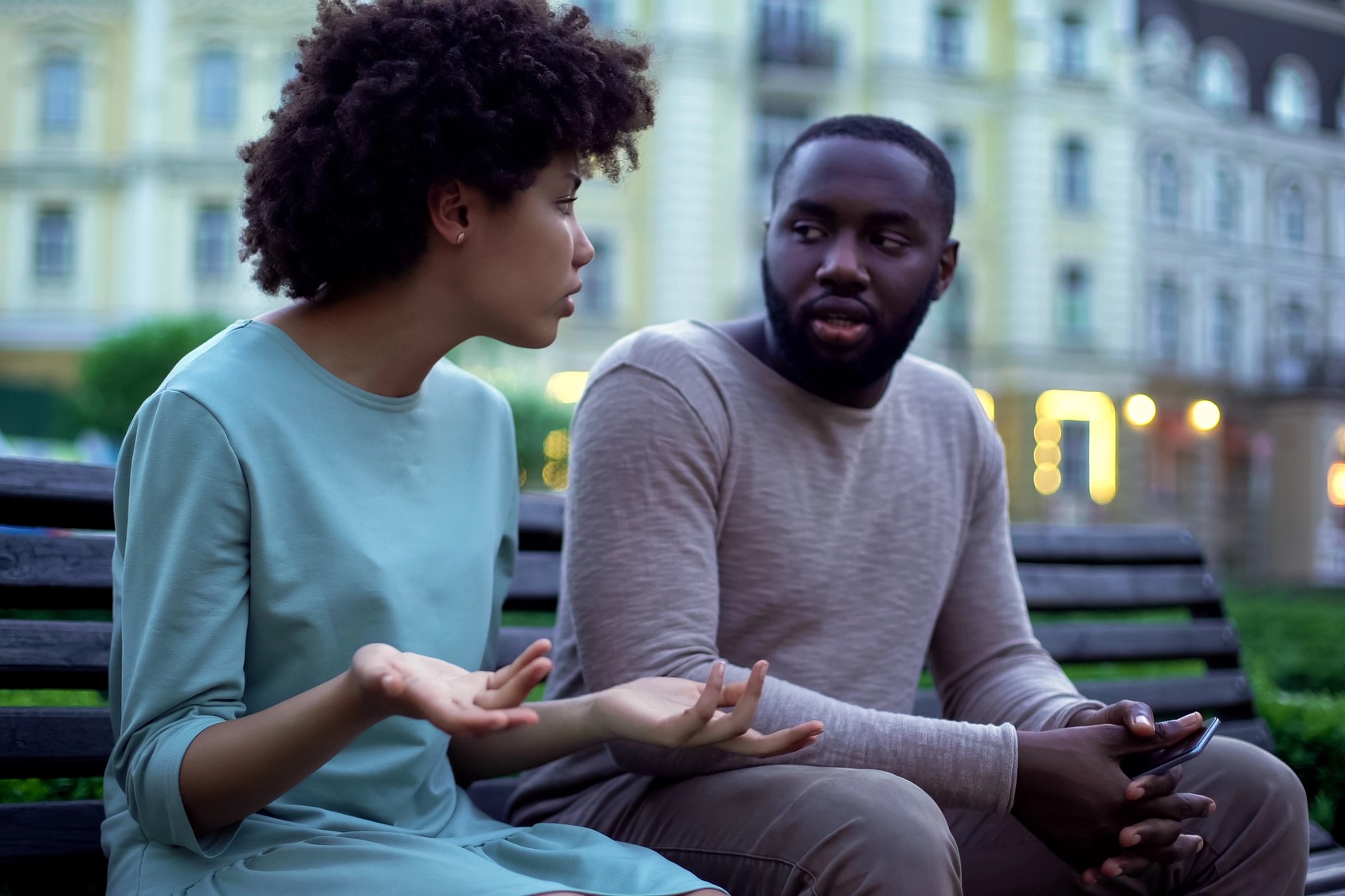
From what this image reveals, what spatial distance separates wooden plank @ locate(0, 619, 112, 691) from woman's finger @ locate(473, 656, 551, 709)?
3.57 feet

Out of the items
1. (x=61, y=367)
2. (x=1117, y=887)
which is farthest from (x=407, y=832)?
(x=61, y=367)

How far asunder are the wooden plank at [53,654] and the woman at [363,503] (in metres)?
0.39

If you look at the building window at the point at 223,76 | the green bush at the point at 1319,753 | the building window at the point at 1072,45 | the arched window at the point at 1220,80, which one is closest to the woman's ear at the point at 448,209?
the green bush at the point at 1319,753

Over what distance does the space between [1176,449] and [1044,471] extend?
162 inches

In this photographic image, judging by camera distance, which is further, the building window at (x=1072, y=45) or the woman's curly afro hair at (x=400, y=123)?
the building window at (x=1072, y=45)

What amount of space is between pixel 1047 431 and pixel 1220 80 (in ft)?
31.9

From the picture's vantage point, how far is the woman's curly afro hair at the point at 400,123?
1.74 m

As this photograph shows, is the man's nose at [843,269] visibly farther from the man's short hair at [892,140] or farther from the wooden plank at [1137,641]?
→ the wooden plank at [1137,641]

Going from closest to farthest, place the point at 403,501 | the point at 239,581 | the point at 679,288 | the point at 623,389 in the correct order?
1. the point at 239,581
2. the point at 403,501
3. the point at 623,389
4. the point at 679,288

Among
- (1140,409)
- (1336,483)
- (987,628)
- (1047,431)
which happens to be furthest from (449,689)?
(1336,483)

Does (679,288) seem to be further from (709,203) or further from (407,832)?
(407,832)

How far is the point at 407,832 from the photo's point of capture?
5.57 feet

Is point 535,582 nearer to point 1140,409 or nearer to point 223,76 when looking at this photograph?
point 1140,409

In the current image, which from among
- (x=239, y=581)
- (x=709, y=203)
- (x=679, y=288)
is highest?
(x=709, y=203)
